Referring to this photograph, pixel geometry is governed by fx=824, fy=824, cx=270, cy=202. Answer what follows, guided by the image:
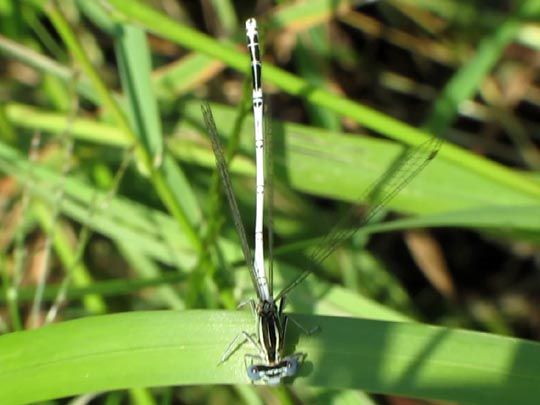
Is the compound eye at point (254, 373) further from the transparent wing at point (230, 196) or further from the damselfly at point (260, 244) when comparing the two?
the transparent wing at point (230, 196)

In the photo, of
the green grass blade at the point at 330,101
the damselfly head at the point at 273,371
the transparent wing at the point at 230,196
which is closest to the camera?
the damselfly head at the point at 273,371

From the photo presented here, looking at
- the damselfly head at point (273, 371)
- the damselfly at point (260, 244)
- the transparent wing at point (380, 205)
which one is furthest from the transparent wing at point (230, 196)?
the damselfly head at point (273, 371)

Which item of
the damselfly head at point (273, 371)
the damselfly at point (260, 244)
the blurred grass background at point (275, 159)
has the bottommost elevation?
the damselfly head at point (273, 371)

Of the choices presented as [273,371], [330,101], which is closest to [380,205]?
[330,101]

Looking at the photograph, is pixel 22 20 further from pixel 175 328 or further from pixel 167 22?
pixel 175 328

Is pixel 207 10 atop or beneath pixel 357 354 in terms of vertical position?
atop

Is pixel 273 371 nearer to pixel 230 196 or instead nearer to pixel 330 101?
pixel 230 196

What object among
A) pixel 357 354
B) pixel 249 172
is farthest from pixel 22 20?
pixel 357 354
